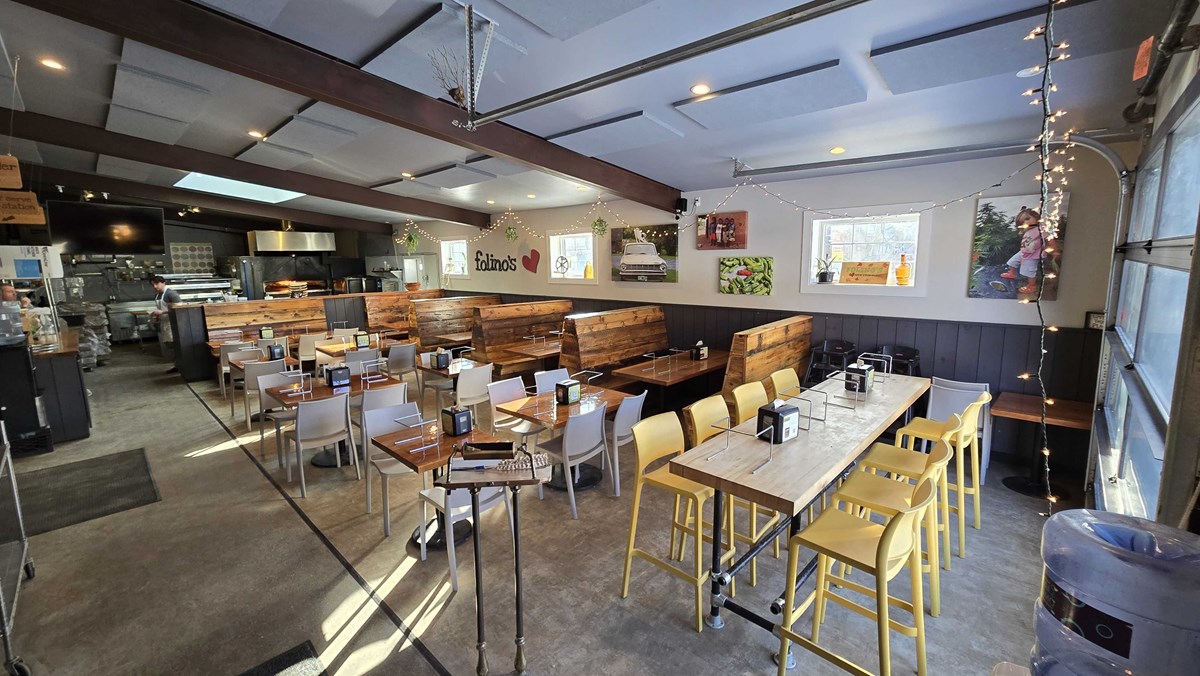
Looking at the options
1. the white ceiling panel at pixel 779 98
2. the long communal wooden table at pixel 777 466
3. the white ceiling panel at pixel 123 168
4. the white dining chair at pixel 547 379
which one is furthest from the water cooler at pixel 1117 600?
the white ceiling panel at pixel 123 168

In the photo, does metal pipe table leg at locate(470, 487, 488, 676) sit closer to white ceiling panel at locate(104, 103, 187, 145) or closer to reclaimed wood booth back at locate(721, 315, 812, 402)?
reclaimed wood booth back at locate(721, 315, 812, 402)

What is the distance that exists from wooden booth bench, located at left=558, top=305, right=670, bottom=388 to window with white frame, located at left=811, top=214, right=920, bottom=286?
7.46 feet

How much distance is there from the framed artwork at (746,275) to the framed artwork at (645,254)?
2.52ft

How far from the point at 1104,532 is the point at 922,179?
4.98m

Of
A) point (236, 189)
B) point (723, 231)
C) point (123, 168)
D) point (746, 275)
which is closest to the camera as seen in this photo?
point (746, 275)

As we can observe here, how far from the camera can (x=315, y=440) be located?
3920 millimetres

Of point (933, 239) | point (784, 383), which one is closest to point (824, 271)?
point (933, 239)

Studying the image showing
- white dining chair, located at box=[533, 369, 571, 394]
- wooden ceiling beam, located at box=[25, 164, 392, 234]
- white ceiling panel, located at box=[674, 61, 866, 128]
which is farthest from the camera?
wooden ceiling beam, located at box=[25, 164, 392, 234]

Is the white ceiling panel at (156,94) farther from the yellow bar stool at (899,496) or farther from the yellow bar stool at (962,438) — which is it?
the yellow bar stool at (962,438)

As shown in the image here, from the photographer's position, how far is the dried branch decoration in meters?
2.76

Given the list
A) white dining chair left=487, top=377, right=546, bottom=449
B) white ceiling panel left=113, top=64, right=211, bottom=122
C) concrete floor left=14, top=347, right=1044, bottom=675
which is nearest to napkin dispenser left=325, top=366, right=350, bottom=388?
concrete floor left=14, top=347, right=1044, bottom=675

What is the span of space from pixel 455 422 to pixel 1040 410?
4833 millimetres

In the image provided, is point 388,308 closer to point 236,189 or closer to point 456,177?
point 236,189

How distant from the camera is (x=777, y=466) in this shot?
230 centimetres
